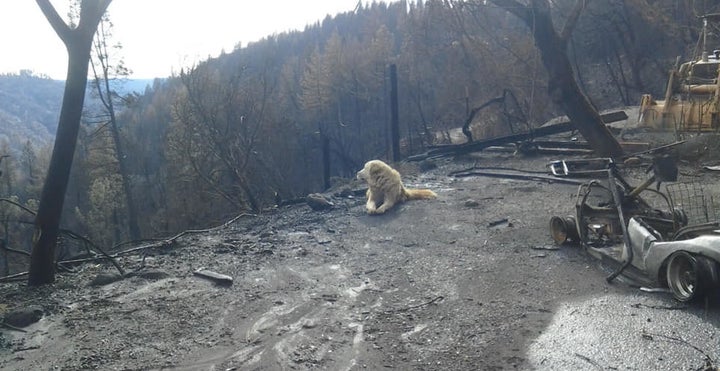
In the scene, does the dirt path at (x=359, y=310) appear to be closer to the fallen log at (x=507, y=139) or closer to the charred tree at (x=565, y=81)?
the charred tree at (x=565, y=81)

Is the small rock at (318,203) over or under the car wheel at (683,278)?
under

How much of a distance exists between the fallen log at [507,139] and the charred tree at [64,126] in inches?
564

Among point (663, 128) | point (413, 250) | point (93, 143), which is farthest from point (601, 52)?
point (413, 250)

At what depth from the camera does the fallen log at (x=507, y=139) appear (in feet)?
60.3

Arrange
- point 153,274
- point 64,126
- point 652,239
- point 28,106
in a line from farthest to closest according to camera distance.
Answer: point 28,106, point 153,274, point 64,126, point 652,239

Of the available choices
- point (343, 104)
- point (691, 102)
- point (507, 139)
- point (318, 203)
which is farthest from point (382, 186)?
point (343, 104)

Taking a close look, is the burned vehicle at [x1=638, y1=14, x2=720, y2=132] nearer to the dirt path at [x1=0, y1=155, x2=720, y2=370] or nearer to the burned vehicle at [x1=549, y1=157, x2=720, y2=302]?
the burned vehicle at [x1=549, y1=157, x2=720, y2=302]

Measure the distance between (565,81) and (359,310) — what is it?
39.2 feet

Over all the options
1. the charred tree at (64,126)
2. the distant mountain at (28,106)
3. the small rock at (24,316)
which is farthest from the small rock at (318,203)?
the distant mountain at (28,106)

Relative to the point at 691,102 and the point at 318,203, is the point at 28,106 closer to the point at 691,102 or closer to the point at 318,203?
the point at 318,203

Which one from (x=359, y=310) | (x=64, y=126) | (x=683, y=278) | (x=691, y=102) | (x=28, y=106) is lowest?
(x=359, y=310)

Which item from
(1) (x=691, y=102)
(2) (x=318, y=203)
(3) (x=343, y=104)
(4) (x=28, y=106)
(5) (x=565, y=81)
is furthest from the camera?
(4) (x=28, y=106)

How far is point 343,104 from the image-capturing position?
198 feet

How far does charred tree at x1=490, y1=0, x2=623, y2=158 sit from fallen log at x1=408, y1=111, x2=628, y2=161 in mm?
2261
